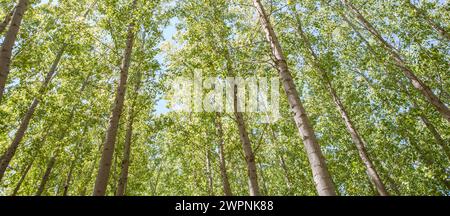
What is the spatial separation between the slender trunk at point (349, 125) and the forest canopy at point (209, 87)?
0.21 feet

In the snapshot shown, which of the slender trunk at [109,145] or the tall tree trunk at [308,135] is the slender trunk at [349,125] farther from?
the slender trunk at [109,145]

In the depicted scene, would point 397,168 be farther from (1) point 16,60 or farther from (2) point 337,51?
(1) point 16,60

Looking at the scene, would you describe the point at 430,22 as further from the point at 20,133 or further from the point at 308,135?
the point at 20,133

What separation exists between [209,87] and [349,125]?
6877 millimetres

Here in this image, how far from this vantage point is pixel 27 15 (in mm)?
14805

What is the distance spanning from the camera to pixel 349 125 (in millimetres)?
14789

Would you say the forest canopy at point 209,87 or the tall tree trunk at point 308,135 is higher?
the forest canopy at point 209,87

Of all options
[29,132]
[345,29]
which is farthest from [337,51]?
[29,132]

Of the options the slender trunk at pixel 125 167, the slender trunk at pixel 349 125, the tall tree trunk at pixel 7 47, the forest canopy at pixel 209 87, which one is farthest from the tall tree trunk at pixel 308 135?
the slender trunk at pixel 349 125

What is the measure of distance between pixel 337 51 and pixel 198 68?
386 inches

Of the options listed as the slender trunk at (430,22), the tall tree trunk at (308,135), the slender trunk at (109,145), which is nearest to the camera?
the tall tree trunk at (308,135)

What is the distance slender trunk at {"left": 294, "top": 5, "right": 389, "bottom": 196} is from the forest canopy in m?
0.06

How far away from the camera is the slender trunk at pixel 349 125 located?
12.9 m
